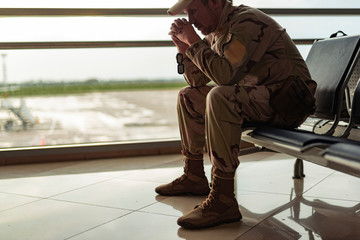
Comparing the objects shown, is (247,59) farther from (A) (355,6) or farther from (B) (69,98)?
(B) (69,98)

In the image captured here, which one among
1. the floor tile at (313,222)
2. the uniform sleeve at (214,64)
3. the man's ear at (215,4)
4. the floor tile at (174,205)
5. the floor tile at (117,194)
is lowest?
the floor tile at (117,194)

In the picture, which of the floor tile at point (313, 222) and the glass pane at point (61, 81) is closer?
the floor tile at point (313, 222)

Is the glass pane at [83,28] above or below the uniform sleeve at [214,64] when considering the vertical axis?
above

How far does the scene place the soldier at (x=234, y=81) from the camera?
1.83 meters

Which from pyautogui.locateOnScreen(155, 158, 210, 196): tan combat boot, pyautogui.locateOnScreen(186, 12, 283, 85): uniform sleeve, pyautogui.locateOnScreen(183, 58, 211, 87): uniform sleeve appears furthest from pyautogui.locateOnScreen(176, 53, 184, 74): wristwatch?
pyautogui.locateOnScreen(155, 158, 210, 196): tan combat boot

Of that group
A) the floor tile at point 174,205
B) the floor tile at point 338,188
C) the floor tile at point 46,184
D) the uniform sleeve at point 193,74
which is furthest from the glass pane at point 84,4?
the floor tile at point 338,188

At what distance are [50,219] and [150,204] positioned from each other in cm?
48

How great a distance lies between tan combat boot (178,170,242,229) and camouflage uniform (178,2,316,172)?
0.06 m

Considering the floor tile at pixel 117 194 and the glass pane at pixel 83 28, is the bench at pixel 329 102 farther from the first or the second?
the glass pane at pixel 83 28

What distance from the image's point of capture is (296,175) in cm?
281

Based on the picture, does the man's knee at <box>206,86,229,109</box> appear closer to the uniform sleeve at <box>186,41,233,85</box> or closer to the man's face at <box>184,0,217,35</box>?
the uniform sleeve at <box>186,41,233,85</box>

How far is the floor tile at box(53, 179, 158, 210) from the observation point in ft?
7.58

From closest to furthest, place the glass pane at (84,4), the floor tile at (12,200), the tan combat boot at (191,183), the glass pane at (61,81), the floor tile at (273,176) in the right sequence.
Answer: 1. the floor tile at (12,200)
2. the tan combat boot at (191,183)
3. the floor tile at (273,176)
4. the glass pane at (84,4)
5. the glass pane at (61,81)

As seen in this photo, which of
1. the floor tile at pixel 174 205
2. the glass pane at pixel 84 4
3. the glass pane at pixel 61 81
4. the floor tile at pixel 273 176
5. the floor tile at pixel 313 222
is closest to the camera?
the floor tile at pixel 313 222
